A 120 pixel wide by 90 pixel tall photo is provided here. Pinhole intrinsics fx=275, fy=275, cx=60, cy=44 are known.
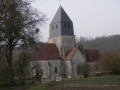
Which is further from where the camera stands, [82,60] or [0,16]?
[82,60]

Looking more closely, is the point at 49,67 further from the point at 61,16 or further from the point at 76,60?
the point at 61,16

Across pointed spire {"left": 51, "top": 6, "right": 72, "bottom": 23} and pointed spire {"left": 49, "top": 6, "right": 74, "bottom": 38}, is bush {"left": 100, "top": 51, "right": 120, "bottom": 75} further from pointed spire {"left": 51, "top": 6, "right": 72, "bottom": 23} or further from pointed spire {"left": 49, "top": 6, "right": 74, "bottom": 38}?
pointed spire {"left": 51, "top": 6, "right": 72, "bottom": 23}

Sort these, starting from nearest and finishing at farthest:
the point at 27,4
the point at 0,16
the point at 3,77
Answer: the point at 0,16 → the point at 27,4 → the point at 3,77

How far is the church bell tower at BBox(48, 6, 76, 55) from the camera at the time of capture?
5912 cm

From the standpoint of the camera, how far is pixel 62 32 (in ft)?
194

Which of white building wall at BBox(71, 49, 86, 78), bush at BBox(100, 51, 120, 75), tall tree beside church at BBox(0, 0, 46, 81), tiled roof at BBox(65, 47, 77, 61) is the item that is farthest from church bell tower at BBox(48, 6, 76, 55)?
tall tree beside church at BBox(0, 0, 46, 81)

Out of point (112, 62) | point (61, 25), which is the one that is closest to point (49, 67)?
point (61, 25)

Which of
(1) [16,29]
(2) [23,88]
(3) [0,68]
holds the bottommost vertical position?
(2) [23,88]

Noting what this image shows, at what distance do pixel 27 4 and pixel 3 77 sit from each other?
10324mm

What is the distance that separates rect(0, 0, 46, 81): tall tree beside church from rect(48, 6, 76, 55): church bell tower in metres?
24.9

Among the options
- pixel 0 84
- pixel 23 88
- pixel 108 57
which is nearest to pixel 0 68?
pixel 0 84

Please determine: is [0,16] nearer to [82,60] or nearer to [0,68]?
[0,68]

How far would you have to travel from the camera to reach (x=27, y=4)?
31.8 meters

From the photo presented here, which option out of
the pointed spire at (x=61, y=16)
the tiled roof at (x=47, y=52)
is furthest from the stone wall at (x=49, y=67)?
the pointed spire at (x=61, y=16)
